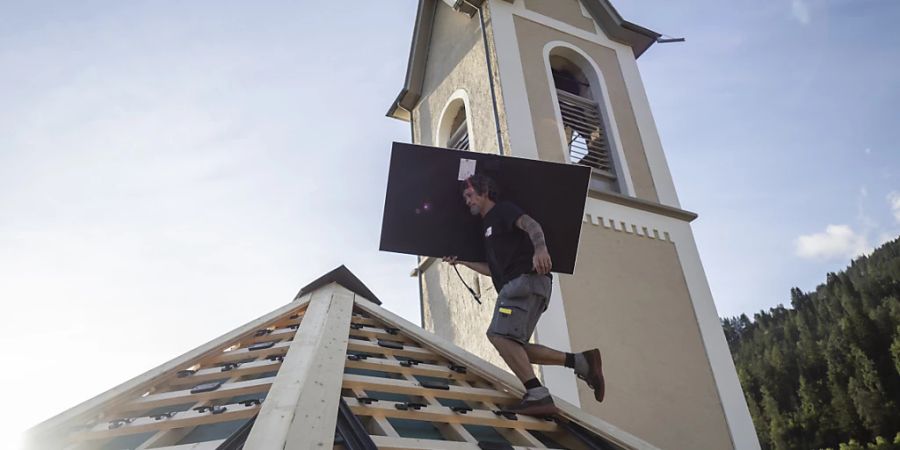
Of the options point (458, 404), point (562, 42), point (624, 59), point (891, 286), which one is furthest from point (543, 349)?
point (891, 286)

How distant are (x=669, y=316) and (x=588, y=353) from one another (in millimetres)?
4181

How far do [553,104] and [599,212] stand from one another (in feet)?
6.27

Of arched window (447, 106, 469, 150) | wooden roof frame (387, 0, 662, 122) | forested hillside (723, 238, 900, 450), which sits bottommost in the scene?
forested hillside (723, 238, 900, 450)

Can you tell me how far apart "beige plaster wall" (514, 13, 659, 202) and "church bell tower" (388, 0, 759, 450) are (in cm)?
3

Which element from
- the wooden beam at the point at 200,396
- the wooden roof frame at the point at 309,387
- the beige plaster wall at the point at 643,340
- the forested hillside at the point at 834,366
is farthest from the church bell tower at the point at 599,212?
the forested hillside at the point at 834,366

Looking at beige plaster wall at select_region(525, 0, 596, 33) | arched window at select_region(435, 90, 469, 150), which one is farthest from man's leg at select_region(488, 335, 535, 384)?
beige plaster wall at select_region(525, 0, 596, 33)

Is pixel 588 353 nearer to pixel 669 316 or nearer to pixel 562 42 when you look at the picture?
pixel 669 316

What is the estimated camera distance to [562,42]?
962cm

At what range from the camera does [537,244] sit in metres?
3.20

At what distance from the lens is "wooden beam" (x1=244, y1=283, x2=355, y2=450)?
1.85 m

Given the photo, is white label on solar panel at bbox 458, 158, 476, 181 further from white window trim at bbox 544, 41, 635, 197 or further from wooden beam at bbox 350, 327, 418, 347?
white window trim at bbox 544, 41, 635, 197

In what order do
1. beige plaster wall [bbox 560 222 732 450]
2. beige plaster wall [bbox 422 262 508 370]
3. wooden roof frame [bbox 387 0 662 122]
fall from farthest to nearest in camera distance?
wooden roof frame [bbox 387 0 662 122]
beige plaster wall [bbox 422 262 508 370]
beige plaster wall [bbox 560 222 732 450]

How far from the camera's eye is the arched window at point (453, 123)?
31.4ft

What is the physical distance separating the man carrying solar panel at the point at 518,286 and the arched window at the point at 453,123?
6044 millimetres
